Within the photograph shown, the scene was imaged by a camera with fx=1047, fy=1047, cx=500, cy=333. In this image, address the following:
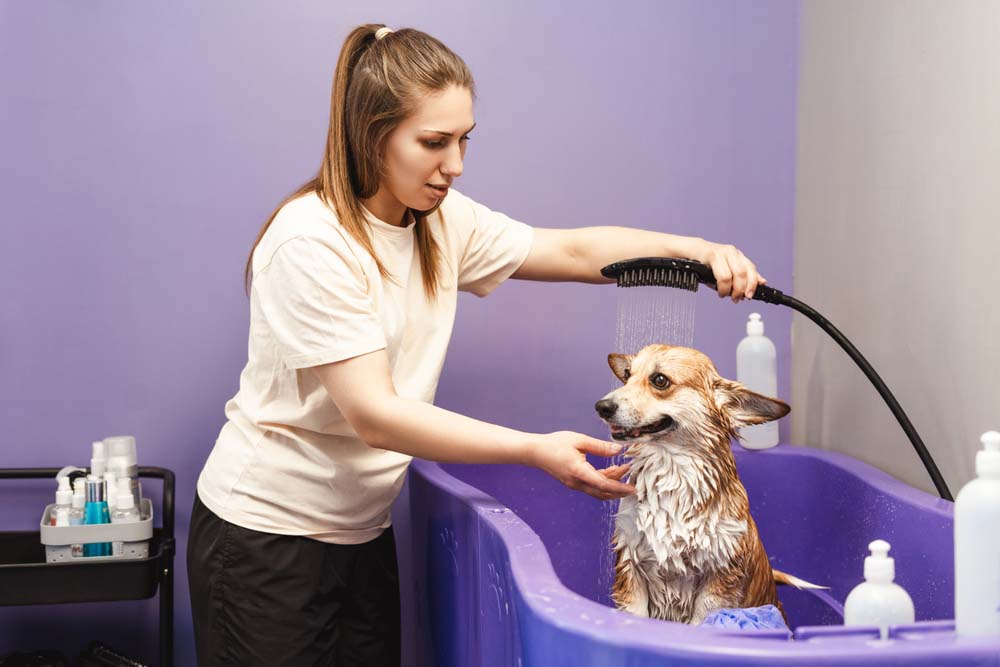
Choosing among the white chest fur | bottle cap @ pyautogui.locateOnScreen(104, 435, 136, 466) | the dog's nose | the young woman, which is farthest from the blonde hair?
bottle cap @ pyautogui.locateOnScreen(104, 435, 136, 466)

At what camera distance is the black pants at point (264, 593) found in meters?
1.51

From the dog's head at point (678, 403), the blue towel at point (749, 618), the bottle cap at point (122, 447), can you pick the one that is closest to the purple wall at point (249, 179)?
the bottle cap at point (122, 447)

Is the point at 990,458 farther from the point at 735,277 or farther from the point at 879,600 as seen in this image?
the point at 735,277

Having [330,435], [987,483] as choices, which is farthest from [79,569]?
[987,483]

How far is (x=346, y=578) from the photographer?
1.59m

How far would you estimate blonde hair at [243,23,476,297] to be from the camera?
1425 millimetres

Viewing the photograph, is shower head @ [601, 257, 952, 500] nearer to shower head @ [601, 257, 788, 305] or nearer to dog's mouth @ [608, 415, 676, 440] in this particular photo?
shower head @ [601, 257, 788, 305]

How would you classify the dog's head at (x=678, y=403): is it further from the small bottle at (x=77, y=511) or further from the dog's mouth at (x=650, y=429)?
the small bottle at (x=77, y=511)

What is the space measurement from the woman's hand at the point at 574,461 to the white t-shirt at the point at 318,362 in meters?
0.26

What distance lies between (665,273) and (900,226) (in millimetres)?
512

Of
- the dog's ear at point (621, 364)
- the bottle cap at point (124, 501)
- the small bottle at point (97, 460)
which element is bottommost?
the bottle cap at point (124, 501)

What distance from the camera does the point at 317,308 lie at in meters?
1.37

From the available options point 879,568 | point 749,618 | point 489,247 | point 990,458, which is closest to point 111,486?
point 489,247

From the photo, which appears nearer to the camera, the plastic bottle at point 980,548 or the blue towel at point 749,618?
the plastic bottle at point 980,548
